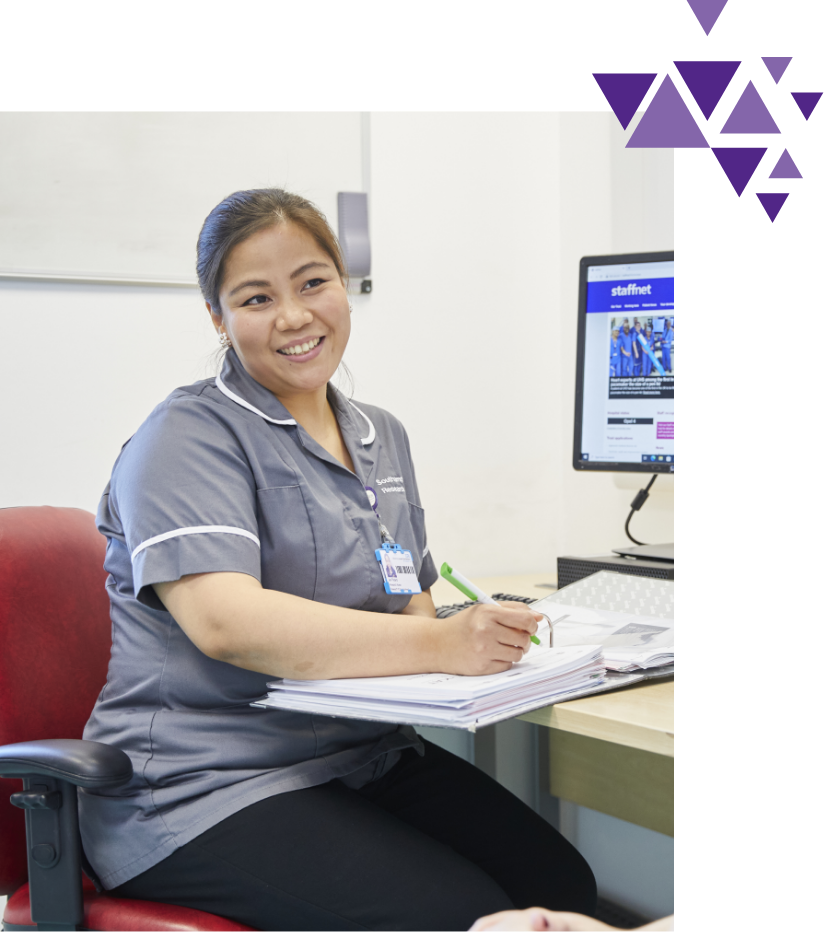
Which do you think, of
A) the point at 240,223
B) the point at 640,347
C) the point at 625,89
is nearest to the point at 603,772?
the point at 640,347

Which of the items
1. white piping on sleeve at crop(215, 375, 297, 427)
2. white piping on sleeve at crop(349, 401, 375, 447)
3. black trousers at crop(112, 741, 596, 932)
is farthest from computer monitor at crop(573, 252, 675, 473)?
black trousers at crop(112, 741, 596, 932)

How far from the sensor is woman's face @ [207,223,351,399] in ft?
3.62

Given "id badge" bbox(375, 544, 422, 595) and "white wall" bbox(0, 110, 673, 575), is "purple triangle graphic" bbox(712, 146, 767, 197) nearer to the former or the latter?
"id badge" bbox(375, 544, 422, 595)

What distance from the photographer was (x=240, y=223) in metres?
1.10

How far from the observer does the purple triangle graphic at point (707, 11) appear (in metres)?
0.55

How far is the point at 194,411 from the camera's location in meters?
1.03

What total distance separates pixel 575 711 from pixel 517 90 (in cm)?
65

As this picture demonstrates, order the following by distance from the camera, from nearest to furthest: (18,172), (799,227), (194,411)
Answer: (799,227)
(194,411)
(18,172)

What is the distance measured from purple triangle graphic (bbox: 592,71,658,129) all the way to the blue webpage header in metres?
0.96

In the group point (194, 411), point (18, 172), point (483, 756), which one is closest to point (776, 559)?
point (194, 411)

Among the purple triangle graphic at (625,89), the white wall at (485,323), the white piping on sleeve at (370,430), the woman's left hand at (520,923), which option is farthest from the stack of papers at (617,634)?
the white wall at (485,323)

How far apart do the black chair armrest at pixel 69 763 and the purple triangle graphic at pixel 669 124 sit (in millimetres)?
749

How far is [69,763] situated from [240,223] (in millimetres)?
665

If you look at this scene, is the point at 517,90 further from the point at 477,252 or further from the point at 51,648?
the point at 477,252
